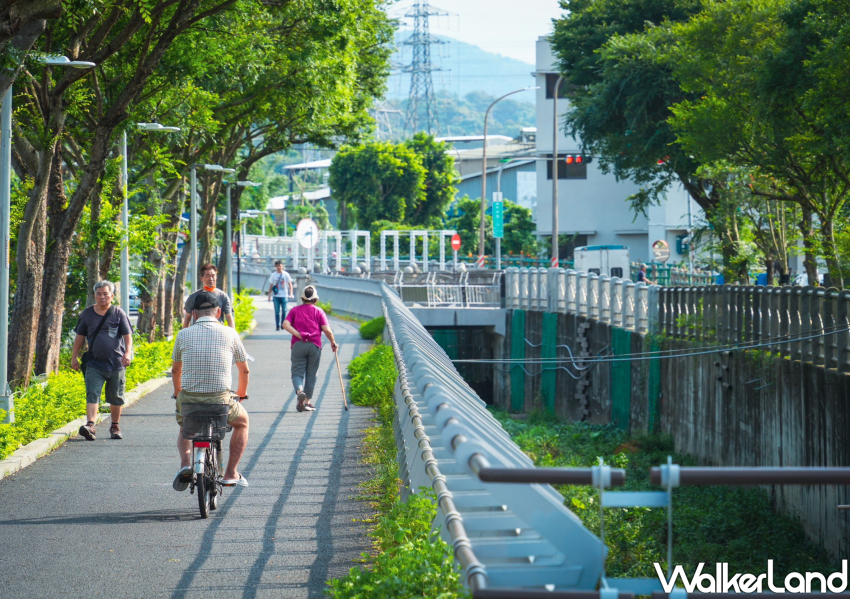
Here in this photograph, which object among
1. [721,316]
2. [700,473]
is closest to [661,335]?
[721,316]

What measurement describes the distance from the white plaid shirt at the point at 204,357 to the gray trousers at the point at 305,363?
6.24 m

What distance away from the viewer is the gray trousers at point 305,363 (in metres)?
14.3

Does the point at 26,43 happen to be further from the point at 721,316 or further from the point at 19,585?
the point at 721,316

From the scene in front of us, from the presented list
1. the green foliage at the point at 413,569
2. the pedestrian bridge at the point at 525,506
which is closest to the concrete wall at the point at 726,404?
the green foliage at the point at 413,569

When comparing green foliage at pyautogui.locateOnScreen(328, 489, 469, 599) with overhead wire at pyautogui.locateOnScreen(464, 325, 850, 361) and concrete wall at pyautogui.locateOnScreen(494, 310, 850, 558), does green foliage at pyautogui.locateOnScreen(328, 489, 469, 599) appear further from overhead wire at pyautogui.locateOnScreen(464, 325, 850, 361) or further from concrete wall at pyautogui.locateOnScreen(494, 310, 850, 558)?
overhead wire at pyautogui.locateOnScreen(464, 325, 850, 361)

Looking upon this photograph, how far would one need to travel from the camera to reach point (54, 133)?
14016 millimetres

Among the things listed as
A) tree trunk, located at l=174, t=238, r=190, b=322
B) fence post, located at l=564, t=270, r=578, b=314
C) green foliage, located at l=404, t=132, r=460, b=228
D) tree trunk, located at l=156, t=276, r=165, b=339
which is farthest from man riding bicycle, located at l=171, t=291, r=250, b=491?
green foliage, located at l=404, t=132, r=460, b=228

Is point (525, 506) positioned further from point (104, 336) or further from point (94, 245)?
point (94, 245)

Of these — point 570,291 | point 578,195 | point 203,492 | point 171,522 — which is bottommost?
point 171,522

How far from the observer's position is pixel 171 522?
8023 mm

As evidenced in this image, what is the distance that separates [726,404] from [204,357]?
12.7 m

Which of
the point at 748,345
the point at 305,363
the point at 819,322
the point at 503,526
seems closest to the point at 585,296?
the point at 748,345

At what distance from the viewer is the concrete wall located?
1375 cm

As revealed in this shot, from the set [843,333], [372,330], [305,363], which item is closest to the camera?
[843,333]
